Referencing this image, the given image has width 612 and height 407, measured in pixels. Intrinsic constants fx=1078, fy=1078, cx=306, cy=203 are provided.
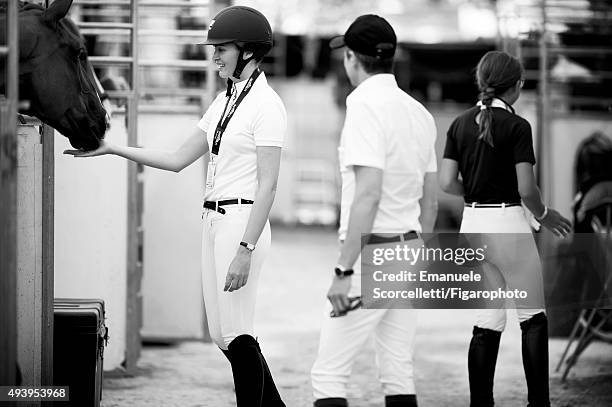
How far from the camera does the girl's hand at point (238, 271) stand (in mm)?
4598

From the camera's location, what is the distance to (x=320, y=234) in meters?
19.5

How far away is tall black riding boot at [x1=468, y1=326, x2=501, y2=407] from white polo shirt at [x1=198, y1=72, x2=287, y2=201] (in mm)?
1560

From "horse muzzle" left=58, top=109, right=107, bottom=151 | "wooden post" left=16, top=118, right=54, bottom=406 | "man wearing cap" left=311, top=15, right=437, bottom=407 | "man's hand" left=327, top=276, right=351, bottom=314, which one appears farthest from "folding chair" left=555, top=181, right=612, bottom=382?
"horse muzzle" left=58, top=109, right=107, bottom=151

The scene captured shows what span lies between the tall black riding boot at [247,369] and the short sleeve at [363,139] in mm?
1082

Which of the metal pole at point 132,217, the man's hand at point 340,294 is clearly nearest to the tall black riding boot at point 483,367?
the man's hand at point 340,294

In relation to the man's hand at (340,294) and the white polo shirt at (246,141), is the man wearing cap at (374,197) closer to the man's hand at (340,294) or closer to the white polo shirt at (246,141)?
the man's hand at (340,294)

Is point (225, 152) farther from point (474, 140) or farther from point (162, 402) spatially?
point (162, 402)

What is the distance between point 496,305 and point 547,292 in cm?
248

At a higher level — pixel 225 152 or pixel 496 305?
pixel 225 152

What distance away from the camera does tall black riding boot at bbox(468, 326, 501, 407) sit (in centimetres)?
552

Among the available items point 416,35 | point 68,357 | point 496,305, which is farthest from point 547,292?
point 416,35

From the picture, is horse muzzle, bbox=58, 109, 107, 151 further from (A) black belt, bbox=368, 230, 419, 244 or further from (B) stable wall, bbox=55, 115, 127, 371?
(B) stable wall, bbox=55, 115, 127, 371

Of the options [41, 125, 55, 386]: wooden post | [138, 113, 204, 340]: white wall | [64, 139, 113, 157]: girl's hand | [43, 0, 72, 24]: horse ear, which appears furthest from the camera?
[138, 113, 204, 340]: white wall

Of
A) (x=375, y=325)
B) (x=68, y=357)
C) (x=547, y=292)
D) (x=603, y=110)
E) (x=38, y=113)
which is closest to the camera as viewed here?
(x=375, y=325)
